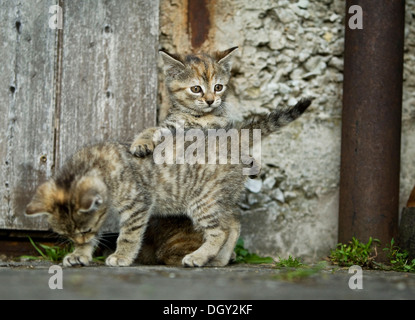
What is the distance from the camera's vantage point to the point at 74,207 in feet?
11.2

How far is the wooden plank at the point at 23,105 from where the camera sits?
424 centimetres

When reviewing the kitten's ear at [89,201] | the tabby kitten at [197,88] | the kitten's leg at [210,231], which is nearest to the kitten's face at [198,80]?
the tabby kitten at [197,88]

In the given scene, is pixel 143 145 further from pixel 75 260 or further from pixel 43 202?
pixel 75 260

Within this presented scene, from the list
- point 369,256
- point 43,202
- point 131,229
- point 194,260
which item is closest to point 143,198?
point 131,229

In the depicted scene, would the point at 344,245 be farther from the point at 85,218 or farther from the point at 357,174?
the point at 85,218

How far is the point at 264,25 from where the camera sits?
4.56 m

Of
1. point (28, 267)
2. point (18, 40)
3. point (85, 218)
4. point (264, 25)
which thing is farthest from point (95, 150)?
point (264, 25)

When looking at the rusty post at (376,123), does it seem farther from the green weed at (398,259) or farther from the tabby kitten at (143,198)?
the tabby kitten at (143,198)

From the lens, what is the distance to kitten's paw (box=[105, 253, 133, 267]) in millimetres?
3605

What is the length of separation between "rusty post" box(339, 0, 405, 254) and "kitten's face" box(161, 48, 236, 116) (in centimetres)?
108

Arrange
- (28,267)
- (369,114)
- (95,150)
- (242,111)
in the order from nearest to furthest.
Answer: (28,267), (95,150), (369,114), (242,111)

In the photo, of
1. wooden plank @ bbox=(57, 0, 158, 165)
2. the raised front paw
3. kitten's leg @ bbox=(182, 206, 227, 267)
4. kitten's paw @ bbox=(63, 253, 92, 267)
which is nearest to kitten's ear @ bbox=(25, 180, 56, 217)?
kitten's paw @ bbox=(63, 253, 92, 267)

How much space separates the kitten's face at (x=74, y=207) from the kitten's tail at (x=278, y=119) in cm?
123

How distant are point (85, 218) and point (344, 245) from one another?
197cm
